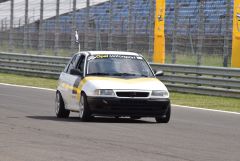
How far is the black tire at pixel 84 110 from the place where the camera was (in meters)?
15.9

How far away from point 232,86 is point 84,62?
8.76 meters

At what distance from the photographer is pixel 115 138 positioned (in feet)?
42.0

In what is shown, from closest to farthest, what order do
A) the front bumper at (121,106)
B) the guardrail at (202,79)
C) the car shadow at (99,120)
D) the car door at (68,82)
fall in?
the front bumper at (121,106)
the car shadow at (99,120)
the car door at (68,82)
the guardrail at (202,79)

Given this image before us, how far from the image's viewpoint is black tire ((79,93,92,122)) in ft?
52.2

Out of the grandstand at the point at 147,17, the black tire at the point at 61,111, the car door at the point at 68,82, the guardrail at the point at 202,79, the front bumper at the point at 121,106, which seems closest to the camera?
the front bumper at the point at 121,106

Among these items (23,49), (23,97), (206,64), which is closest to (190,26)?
(206,64)

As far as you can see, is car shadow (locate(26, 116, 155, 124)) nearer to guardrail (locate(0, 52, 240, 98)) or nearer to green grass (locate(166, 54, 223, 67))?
guardrail (locate(0, 52, 240, 98))

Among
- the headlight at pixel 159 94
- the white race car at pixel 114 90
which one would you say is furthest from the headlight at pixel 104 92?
the headlight at pixel 159 94

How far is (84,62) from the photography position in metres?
17.2

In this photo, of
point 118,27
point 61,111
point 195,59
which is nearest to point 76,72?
point 61,111

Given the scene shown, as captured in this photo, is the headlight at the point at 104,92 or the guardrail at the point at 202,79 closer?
the headlight at the point at 104,92

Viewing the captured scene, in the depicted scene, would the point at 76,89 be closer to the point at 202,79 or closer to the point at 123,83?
the point at 123,83

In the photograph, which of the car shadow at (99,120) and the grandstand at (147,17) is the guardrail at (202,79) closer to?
the grandstand at (147,17)

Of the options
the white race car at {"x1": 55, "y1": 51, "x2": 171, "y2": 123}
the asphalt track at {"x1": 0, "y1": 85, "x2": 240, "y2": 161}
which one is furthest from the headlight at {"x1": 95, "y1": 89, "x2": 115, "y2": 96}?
the asphalt track at {"x1": 0, "y1": 85, "x2": 240, "y2": 161}
